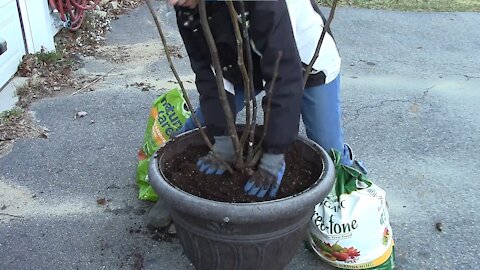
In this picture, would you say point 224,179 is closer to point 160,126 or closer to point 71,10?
point 160,126

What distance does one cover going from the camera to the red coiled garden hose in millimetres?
4598

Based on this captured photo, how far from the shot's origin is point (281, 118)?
1.77 m

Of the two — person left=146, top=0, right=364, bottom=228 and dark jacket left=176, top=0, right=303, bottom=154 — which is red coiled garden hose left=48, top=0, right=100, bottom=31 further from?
dark jacket left=176, top=0, right=303, bottom=154

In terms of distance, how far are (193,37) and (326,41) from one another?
54cm

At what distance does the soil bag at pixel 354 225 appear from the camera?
210 cm

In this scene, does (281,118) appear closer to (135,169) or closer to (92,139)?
(135,169)

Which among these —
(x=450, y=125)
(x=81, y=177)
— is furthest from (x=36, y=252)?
(x=450, y=125)

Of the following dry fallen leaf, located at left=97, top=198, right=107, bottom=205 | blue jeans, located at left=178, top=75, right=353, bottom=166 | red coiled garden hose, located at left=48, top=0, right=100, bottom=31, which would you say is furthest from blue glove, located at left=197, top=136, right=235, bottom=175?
red coiled garden hose, located at left=48, top=0, right=100, bottom=31

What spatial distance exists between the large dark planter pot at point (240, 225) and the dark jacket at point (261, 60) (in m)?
0.22

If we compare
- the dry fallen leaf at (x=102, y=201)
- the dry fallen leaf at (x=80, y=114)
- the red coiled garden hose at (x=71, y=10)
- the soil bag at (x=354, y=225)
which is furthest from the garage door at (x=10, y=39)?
the soil bag at (x=354, y=225)

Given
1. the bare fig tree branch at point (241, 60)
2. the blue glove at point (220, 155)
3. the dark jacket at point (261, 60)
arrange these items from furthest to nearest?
the blue glove at point (220, 155)
the dark jacket at point (261, 60)
the bare fig tree branch at point (241, 60)

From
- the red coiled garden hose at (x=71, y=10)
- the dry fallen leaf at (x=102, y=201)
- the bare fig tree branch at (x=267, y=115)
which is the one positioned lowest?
the dry fallen leaf at (x=102, y=201)

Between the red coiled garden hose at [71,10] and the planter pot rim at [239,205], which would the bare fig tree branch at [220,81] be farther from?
the red coiled garden hose at [71,10]

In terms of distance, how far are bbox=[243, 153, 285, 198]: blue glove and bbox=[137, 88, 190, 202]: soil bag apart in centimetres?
83
